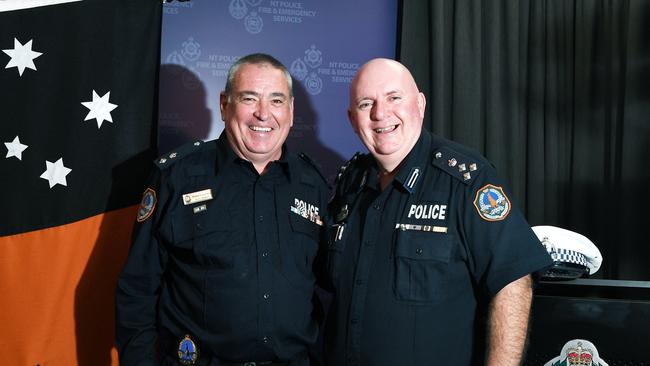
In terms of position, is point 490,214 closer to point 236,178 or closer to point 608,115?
point 236,178

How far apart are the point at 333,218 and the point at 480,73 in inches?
55.9

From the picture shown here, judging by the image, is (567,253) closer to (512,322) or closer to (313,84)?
(512,322)

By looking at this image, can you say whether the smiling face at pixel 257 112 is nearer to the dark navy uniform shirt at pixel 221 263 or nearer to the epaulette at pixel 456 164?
the dark navy uniform shirt at pixel 221 263

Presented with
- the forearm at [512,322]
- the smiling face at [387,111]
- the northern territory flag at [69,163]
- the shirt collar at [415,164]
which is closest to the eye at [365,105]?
the smiling face at [387,111]

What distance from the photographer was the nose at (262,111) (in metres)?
2.13

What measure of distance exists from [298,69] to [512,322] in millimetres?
1805

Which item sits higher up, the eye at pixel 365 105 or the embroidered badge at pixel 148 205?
the eye at pixel 365 105

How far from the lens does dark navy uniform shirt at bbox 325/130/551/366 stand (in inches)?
69.6

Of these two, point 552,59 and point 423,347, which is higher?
point 552,59

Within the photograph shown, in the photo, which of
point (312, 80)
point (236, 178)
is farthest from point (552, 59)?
point (236, 178)

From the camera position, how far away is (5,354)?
2639 mm

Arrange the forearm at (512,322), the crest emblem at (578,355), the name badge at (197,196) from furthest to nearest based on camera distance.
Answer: the name badge at (197,196) < the crest emblem at (578,355) < the forearm at (512,322)

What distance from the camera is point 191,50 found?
293 centimetres

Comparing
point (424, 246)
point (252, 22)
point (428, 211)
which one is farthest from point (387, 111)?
point (252, 22)
